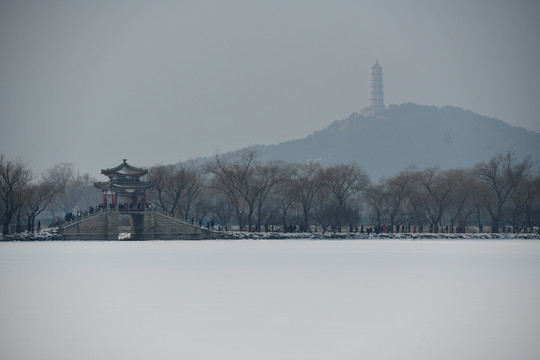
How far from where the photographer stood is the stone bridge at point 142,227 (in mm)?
70750

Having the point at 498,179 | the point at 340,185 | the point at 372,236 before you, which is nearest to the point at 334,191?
the point at 340,185

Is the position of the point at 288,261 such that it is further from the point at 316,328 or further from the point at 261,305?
the point at 316,328

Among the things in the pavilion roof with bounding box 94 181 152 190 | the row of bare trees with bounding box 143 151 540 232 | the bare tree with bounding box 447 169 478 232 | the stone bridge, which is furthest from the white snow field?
the bare tree with bounding box 447 169 478 232

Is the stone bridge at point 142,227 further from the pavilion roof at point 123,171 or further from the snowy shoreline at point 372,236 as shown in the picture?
the pavilion roof at point 123,171

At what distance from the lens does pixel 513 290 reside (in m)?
27.1

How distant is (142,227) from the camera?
73562 mm

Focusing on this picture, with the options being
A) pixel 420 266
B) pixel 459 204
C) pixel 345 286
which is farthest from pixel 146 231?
pixel 345 286

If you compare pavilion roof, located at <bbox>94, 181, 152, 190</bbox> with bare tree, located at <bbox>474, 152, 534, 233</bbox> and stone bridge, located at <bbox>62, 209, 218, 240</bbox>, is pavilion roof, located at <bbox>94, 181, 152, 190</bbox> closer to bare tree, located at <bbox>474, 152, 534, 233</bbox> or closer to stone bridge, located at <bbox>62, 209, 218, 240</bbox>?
stone bridge, located at <bbox>62, 209, 218, 240</bbox>

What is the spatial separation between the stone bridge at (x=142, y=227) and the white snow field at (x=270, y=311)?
31.3 m

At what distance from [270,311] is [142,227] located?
52.3 metres

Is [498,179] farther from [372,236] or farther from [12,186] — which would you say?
[12,186]

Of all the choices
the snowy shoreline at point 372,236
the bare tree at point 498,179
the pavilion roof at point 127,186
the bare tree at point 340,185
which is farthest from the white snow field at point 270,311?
the bare tree at point 340,185

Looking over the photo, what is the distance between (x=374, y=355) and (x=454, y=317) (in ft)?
17.4

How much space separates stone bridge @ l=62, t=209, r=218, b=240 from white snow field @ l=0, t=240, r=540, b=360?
31.3 metres
